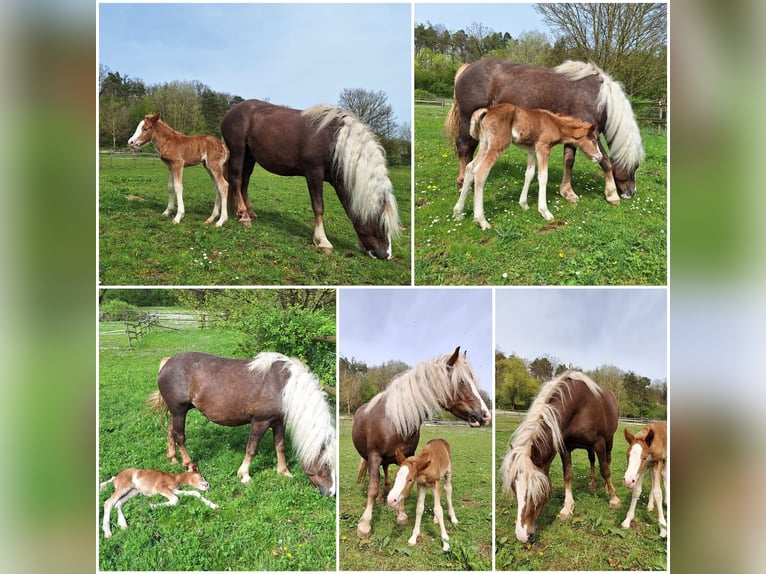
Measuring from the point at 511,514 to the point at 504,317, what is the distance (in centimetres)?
142

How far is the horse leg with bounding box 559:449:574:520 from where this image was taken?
3947mm

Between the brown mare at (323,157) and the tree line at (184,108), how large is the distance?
86 millimetres

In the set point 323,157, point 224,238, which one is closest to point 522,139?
point 323,157

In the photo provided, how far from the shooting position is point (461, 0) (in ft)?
13.3

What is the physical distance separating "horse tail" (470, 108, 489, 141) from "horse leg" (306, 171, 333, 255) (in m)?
1.18

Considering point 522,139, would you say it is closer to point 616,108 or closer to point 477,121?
point 477,121

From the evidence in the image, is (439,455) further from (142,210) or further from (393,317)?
(142,210)

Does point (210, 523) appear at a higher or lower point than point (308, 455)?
lower

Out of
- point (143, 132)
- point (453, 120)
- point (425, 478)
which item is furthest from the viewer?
point (453, 120)

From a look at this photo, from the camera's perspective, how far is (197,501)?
399 cm

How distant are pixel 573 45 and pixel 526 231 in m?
1.42

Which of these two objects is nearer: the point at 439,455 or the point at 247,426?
the point at 439,455

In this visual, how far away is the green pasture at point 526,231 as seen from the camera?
405 cm
